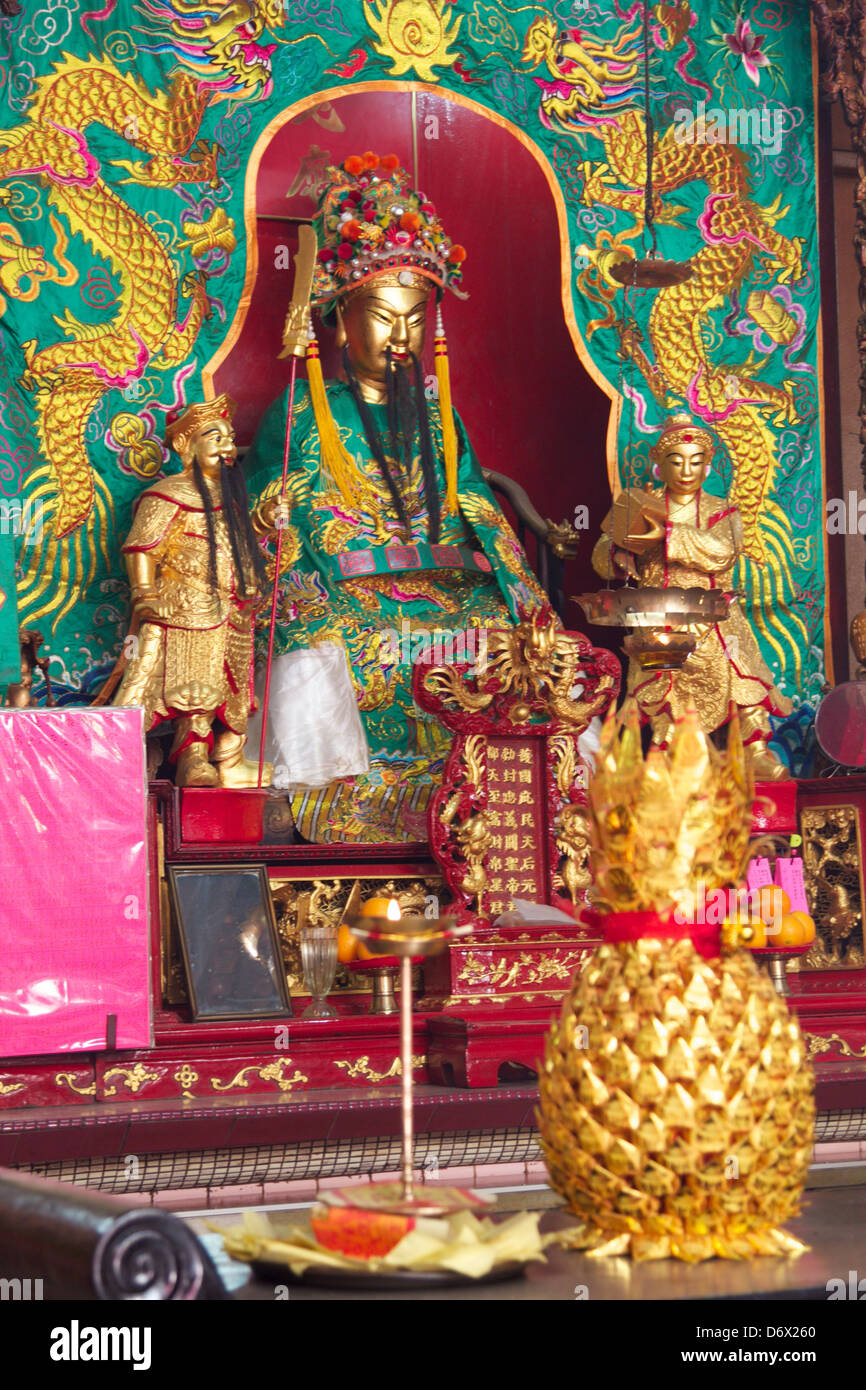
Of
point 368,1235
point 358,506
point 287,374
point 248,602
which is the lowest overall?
point 368,1235

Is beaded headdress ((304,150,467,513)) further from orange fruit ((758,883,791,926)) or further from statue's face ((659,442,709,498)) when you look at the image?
orange fruit ((758,883,791,926))

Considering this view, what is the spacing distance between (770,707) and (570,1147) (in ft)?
12.6

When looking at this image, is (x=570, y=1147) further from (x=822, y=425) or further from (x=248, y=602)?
(x=822, y=425)

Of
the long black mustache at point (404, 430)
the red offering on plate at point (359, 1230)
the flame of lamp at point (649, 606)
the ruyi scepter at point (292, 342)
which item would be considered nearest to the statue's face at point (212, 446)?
the ruyi scepter at point (292, 342)

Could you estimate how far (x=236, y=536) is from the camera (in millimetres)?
4781

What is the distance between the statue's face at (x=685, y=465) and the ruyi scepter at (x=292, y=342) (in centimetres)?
115

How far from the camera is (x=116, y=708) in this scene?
12.8ft

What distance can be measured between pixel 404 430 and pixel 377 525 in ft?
1.10

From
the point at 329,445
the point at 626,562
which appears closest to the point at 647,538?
the point at 626,562

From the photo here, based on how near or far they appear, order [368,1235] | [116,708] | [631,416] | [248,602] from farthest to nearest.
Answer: [631,416] < [248,602] < [116,708] < [368,1235]

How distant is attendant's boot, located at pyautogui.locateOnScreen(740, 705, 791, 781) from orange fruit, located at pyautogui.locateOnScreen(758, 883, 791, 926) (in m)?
0.49

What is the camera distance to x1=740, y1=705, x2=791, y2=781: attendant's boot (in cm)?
493

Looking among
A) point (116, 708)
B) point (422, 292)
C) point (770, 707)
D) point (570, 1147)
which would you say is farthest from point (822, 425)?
point (570, 1147)

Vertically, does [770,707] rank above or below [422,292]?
below
